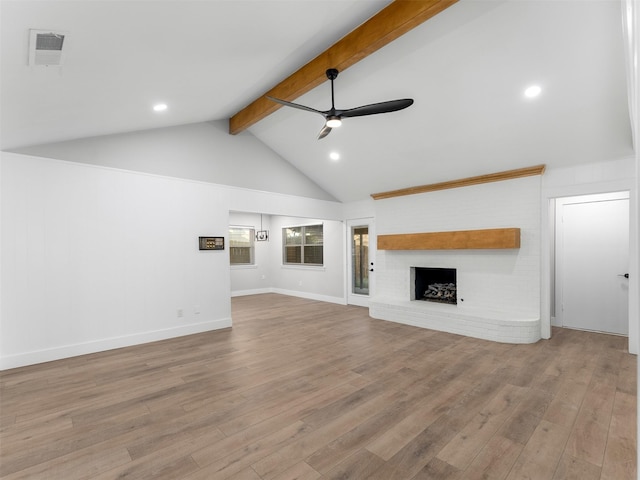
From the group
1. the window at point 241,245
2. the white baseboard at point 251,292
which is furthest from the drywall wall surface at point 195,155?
the white baseboard at point 251,292

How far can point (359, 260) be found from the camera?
774 centimetres

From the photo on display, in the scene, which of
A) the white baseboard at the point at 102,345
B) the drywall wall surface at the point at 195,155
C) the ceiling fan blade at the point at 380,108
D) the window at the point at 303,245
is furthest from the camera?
the window at the point at 303,245

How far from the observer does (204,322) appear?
534cm

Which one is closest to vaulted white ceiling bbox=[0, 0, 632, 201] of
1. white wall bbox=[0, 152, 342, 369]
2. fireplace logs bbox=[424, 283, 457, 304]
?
white wall bbox=[0, 152, 342, 369]

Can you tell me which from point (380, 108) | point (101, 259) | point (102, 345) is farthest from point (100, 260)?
point (380, 108)

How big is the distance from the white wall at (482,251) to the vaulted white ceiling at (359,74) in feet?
1.61

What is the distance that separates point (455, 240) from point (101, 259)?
5.63m

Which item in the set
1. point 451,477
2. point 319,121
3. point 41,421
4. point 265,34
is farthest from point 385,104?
point 41,421

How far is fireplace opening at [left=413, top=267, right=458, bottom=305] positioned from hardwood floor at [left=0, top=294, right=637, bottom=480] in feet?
5.42

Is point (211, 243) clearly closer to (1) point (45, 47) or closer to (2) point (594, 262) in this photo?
(1) point (45, 47)

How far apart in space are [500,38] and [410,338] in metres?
4.03

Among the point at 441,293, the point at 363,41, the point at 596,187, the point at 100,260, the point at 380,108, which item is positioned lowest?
the point at 441,293

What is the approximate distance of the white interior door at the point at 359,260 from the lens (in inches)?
294

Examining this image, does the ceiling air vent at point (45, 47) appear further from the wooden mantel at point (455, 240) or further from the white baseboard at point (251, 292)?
the white baseboard at point (251, 292)
